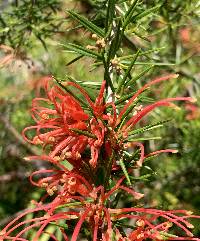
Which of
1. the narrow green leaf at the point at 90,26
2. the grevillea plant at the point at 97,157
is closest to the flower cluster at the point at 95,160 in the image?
the grevillea plant at the point at 97,157

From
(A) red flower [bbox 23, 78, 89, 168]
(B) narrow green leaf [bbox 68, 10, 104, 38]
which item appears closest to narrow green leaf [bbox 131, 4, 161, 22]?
(B) narrow green leaf [bbox 68, 10, 104, 38]

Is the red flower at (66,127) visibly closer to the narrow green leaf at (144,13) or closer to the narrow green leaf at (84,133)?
the narrow green leaf at (84,133)

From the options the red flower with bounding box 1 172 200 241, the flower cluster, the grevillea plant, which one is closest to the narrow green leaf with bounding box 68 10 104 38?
the grevillea plant

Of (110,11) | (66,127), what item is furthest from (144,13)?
(66,127)

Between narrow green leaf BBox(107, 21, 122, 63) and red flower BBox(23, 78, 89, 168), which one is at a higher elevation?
narrow green leaf BBox(107, 21, 122, 63)

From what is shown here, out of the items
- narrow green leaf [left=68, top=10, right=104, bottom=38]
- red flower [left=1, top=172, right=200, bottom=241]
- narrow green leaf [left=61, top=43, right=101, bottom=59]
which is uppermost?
narrow green leaf [left=68, top=10, right=104, bottom=38]

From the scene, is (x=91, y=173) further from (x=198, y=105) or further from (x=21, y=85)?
(x=21, y=85)

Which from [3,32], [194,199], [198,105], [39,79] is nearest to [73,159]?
[3,32]

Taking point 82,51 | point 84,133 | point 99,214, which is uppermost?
point 82,51

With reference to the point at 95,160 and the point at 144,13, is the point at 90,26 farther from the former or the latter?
the point at 95,160

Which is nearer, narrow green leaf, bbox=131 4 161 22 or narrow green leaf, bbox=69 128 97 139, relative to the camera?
narrow green leaf, bbox=69 128 97 139

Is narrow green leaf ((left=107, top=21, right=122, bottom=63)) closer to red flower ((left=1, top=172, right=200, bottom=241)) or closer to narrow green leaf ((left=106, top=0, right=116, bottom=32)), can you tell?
narrow green leaf ((left=106, top=0, right=116, bottom=32))
